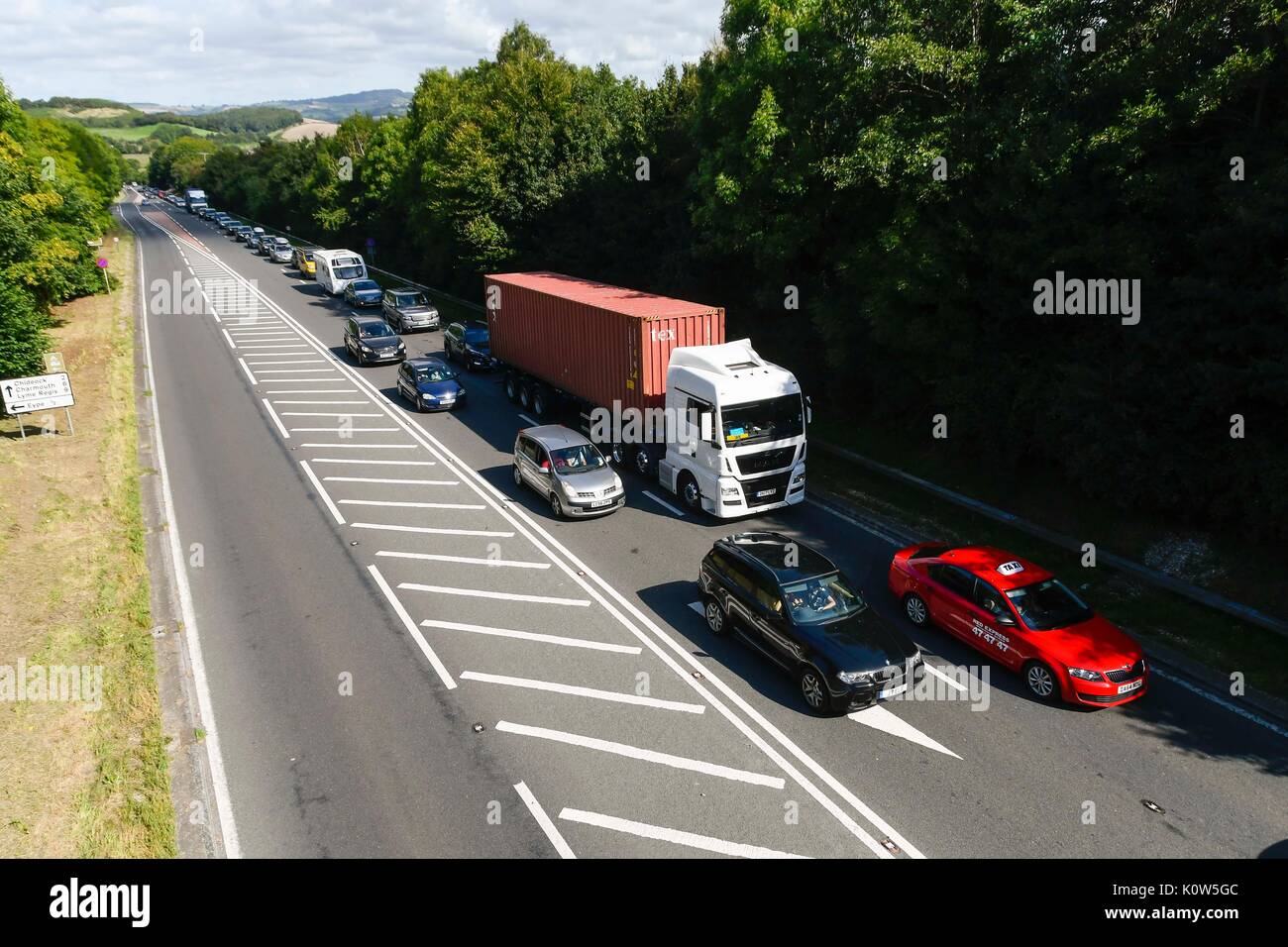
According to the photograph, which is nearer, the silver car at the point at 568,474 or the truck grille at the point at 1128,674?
the truck grille at the point at 1128,674

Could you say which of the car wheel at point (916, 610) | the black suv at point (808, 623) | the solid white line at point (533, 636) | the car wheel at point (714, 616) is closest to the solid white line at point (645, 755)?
the black suv at point (808, 623)

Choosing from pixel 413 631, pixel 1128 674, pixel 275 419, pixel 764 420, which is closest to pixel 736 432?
pixel 764 420

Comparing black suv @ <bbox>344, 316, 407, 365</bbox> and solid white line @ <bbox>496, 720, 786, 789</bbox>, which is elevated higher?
black suv @ <bbox>344, 316, 407, 365</bbox>

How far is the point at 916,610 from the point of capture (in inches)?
536

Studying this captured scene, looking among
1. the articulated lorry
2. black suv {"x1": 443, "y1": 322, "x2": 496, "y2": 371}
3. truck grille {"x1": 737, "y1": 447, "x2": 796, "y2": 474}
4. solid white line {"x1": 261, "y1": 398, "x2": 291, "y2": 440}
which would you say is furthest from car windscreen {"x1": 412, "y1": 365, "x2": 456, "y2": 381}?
truck grille {"x1": 737, "y1": 447, "x2": 796, "y2": 474}

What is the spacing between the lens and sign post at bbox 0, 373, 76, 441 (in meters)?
21.2

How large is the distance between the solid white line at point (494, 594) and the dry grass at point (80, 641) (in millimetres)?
4357

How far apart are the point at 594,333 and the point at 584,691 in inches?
457

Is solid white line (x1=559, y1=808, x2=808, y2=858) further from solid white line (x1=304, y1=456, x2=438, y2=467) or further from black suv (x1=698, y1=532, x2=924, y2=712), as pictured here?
solid white line (x1=304, y1=456, x2=438, y2=467)

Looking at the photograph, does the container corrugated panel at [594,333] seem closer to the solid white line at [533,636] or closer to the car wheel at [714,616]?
the car wheel at [714,616]

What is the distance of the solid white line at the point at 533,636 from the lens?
12.9m

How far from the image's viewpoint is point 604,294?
2339 centimetres

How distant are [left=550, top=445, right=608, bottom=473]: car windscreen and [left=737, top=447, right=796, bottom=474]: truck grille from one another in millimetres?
3395
